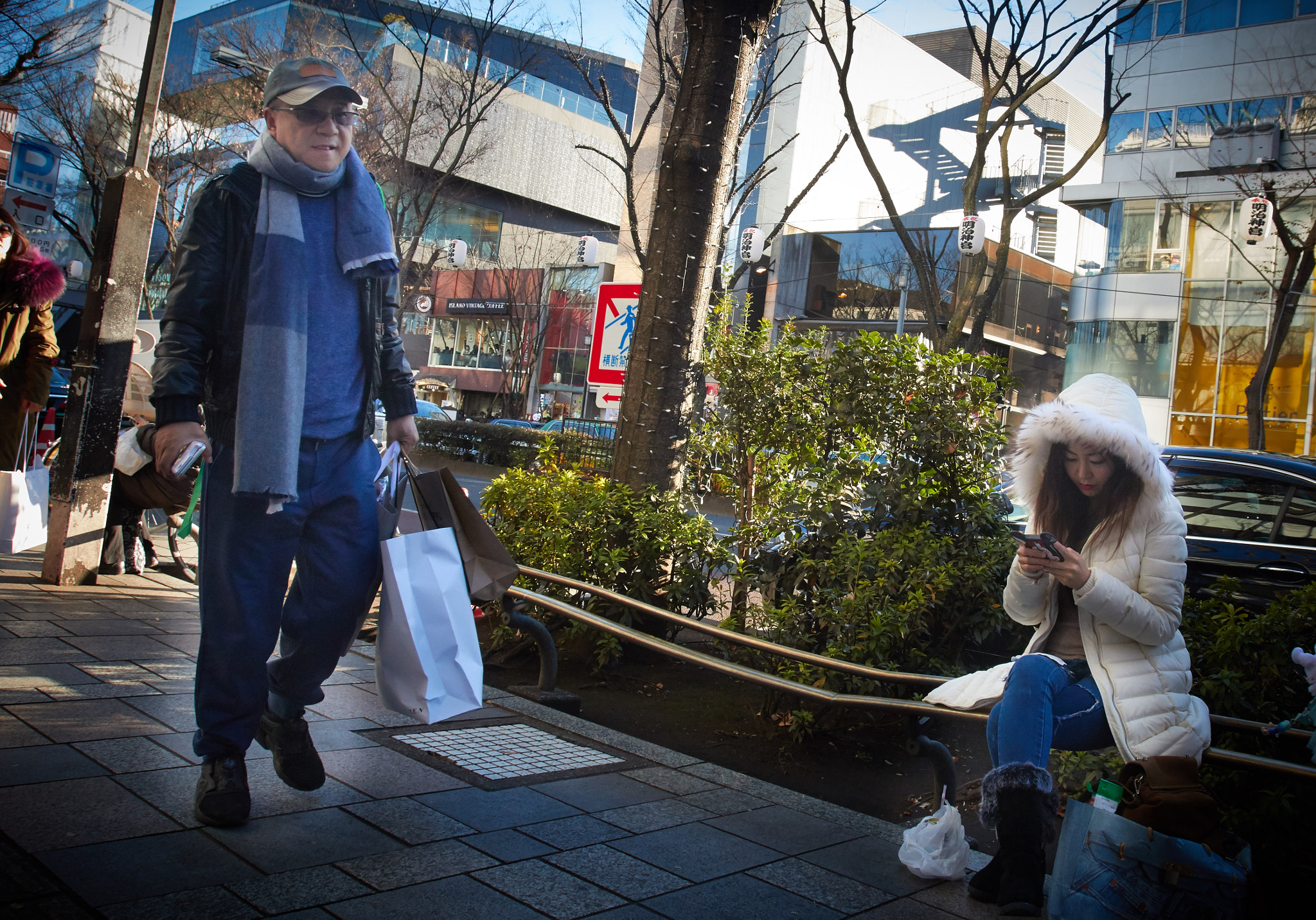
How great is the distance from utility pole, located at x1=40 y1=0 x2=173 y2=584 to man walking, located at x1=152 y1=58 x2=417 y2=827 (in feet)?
10.1

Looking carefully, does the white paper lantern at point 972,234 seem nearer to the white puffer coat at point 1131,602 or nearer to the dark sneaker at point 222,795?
the white puffer coat at point 1131,602

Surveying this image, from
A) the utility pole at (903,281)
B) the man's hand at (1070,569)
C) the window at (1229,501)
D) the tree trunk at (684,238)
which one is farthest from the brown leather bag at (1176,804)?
the utility pole at (903,281)

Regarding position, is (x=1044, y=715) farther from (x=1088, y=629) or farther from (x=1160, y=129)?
(x=1160, y=129)

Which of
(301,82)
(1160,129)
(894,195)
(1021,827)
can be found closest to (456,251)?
(1160,129)

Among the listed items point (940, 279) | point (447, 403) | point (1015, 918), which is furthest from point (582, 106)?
point (1015, 918)

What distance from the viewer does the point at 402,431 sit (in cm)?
301

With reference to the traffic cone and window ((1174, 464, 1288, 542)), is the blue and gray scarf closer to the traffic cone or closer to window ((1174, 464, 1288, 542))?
window ((1174, 464, 1288, 542))

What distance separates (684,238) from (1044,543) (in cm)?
338

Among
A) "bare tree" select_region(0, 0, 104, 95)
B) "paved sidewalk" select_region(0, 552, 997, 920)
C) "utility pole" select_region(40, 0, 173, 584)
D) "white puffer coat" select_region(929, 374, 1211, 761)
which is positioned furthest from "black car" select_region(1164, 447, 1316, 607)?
"bare tree" select_region(0, 0, 104, 95)

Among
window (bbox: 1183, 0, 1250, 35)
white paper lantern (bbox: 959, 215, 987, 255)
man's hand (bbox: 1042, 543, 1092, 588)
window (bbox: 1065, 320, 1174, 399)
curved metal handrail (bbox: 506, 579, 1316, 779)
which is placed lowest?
curved metal handrail (bbox: 506, 579, 1316, 779)

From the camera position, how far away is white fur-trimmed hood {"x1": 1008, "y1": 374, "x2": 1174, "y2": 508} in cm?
278

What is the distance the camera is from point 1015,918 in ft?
8.33

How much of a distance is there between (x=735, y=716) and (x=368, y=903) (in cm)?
287

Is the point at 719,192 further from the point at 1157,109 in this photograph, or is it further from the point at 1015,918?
the point at 1157,109
